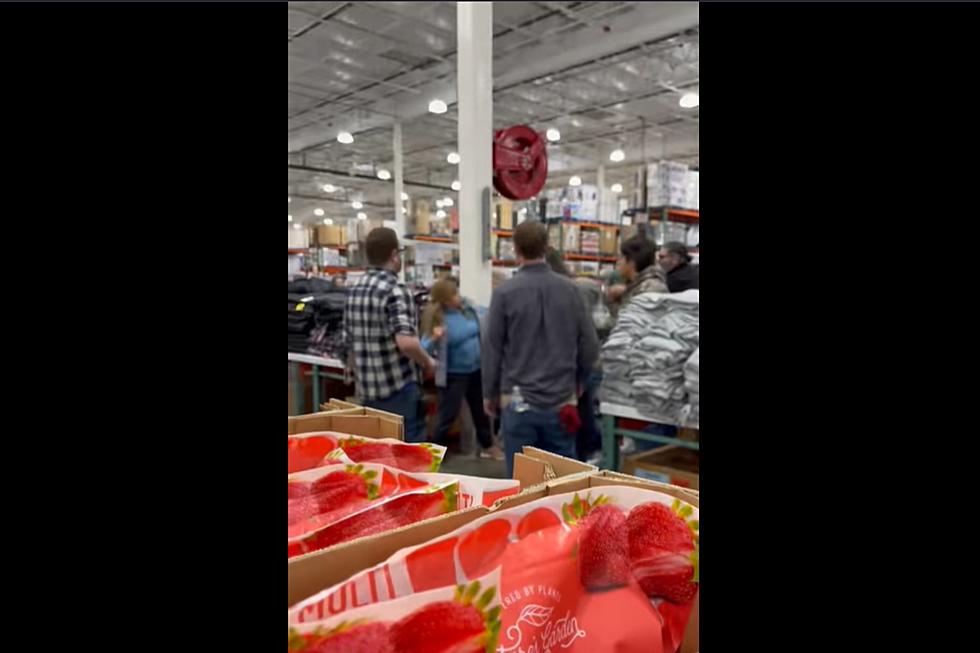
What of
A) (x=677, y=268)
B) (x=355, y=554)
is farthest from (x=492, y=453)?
(x=355, y=554)

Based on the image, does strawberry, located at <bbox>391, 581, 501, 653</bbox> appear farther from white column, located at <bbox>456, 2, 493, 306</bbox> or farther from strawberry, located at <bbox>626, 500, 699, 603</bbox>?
white column, located at <bbox>456, 2, 493, 306</bbox>

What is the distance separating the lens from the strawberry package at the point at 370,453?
1.17 m

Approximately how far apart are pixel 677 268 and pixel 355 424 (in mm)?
Answer: 3285

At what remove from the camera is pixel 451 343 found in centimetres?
459

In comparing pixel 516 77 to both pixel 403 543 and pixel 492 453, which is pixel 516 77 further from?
pixel 403 543

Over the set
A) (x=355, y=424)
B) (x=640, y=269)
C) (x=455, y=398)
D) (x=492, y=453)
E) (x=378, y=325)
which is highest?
(x=640, y=269)

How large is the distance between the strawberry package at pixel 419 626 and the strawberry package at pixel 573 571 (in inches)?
0.7

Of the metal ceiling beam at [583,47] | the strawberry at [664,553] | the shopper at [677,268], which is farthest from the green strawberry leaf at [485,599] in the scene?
the metal ceiling beam at [583,47]

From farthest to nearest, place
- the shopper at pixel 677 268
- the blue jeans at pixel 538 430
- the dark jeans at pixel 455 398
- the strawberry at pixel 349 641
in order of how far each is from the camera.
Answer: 1. the dark jeans at pixel 455 398
2. the shopper at pixel 677 268
3. the blue jeans at pixel 538 430
4. the strawberry at pixel 349 641

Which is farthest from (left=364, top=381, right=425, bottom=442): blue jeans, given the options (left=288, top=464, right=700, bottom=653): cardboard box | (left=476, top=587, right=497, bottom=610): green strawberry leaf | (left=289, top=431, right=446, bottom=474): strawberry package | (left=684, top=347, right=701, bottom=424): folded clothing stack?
(left=476, top=587, right=497, bottom=610): green strawberry leaf

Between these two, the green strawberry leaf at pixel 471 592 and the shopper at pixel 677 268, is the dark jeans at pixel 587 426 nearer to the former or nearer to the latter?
the shopper at pixel 677 268
